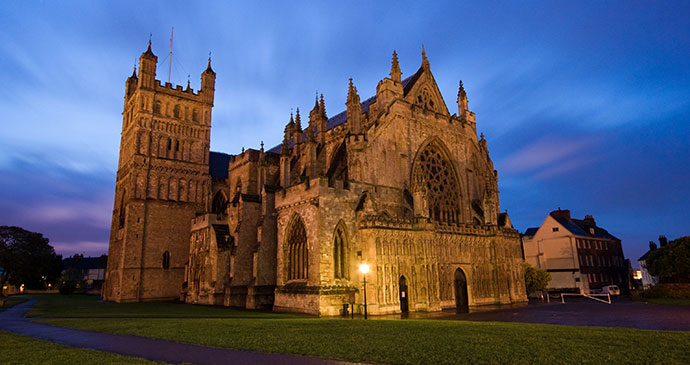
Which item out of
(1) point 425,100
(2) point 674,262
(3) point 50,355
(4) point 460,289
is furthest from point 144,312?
(2) point 674,262

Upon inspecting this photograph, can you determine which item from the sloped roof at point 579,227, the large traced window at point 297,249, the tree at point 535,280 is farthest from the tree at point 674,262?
the large traced window at point 297,249

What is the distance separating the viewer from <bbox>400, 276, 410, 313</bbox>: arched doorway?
26.2 metres

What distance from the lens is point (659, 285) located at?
1352 inches

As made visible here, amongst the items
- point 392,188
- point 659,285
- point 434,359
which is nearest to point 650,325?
point 434,359

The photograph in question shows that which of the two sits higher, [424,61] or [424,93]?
[424,61]

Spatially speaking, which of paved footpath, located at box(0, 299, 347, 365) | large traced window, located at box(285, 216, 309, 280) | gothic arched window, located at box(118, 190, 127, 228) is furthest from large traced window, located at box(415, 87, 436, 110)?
gothic arched window, located at box(118, 190, 127, 228)

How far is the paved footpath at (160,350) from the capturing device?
9.55 m

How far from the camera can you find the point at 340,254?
25.8 metres

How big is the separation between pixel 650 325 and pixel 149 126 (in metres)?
45.8

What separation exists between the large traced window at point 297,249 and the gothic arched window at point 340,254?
2.03m

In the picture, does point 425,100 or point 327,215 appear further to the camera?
point 425,100

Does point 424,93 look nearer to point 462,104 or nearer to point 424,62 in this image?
point 424,62

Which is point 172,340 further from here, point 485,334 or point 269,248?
point 269,248

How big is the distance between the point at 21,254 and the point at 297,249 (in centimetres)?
4773
